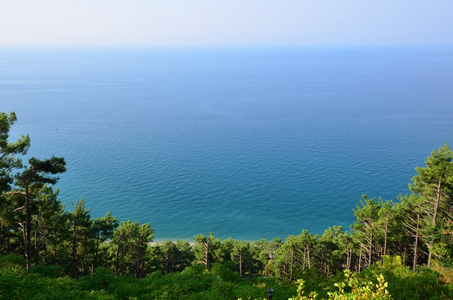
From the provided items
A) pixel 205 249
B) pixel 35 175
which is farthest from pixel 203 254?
pixel 35 175

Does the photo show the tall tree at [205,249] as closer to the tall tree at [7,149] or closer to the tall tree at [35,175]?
the tall tree at [35,175]

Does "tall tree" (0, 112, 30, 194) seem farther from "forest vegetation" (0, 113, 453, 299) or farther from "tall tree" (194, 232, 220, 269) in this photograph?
"tall tree" (194, 232, 220, 269)

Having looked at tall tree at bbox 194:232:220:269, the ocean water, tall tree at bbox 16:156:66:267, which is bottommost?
tall tree at bbox 194:232:220:269

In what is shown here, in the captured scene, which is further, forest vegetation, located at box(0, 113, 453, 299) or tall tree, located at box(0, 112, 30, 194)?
tall tree, located at box(0, 112, 30, 194)

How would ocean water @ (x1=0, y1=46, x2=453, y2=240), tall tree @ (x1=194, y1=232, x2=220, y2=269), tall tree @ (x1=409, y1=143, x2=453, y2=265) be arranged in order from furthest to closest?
1. ocean water @ (x1=0, y1=46, x2=453, y2=240)
2. tall tree @ (x1=194, y1=232, x2=220, y2=269)
3. tall tree @ (x1=409, y1=143, x2=453, y2=265)

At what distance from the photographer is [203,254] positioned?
42.3 meters

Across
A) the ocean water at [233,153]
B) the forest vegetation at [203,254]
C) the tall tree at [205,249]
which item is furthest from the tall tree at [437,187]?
the ocean water at [233,153]

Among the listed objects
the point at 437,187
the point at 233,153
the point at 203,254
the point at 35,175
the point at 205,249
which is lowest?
the point at 203,254

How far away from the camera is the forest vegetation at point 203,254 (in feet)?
48.5

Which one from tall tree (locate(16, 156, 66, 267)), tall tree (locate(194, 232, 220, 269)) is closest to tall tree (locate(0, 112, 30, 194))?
tall tree (locate(16, 156, 66, 267))

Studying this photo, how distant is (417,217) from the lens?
105 ft

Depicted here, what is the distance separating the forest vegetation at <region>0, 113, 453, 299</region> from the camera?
48.5ft

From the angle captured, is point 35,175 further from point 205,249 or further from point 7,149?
point 205,249

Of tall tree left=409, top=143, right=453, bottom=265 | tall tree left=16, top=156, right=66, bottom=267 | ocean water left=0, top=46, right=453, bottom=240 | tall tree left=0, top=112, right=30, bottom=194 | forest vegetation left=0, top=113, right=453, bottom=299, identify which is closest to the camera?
forest vegetation left=0, top=113, right=453, bottom=299
